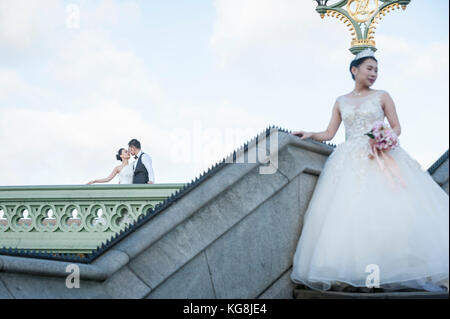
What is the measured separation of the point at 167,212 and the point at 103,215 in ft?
16.6

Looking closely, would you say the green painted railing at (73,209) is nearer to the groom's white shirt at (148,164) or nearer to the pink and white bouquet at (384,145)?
the groom's white shirt at (148,164)

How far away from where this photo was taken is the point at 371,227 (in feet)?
19.0

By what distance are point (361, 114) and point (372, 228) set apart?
64.2 inches

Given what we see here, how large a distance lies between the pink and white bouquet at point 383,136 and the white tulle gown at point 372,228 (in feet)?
0.49

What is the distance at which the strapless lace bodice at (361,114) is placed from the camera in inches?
274

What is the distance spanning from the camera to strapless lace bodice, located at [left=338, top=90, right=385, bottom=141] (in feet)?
22.9

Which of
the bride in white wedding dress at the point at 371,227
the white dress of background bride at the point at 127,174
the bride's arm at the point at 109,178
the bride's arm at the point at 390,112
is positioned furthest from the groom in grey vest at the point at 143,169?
the bride's arm at the point at 390,112

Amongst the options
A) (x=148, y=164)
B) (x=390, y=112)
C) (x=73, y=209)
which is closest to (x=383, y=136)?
(x=390, y=112)

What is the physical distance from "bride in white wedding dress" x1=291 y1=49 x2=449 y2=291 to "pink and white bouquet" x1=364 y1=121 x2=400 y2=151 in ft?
0.36

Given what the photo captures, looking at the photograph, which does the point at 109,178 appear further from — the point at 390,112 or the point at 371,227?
the point at 371,227

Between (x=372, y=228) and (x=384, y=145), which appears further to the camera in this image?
(x=384, y=145)

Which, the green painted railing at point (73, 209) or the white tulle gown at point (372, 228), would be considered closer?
the white tulle gown at point (372, 228)

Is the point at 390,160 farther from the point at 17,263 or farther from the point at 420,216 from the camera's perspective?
the point at 17,263
